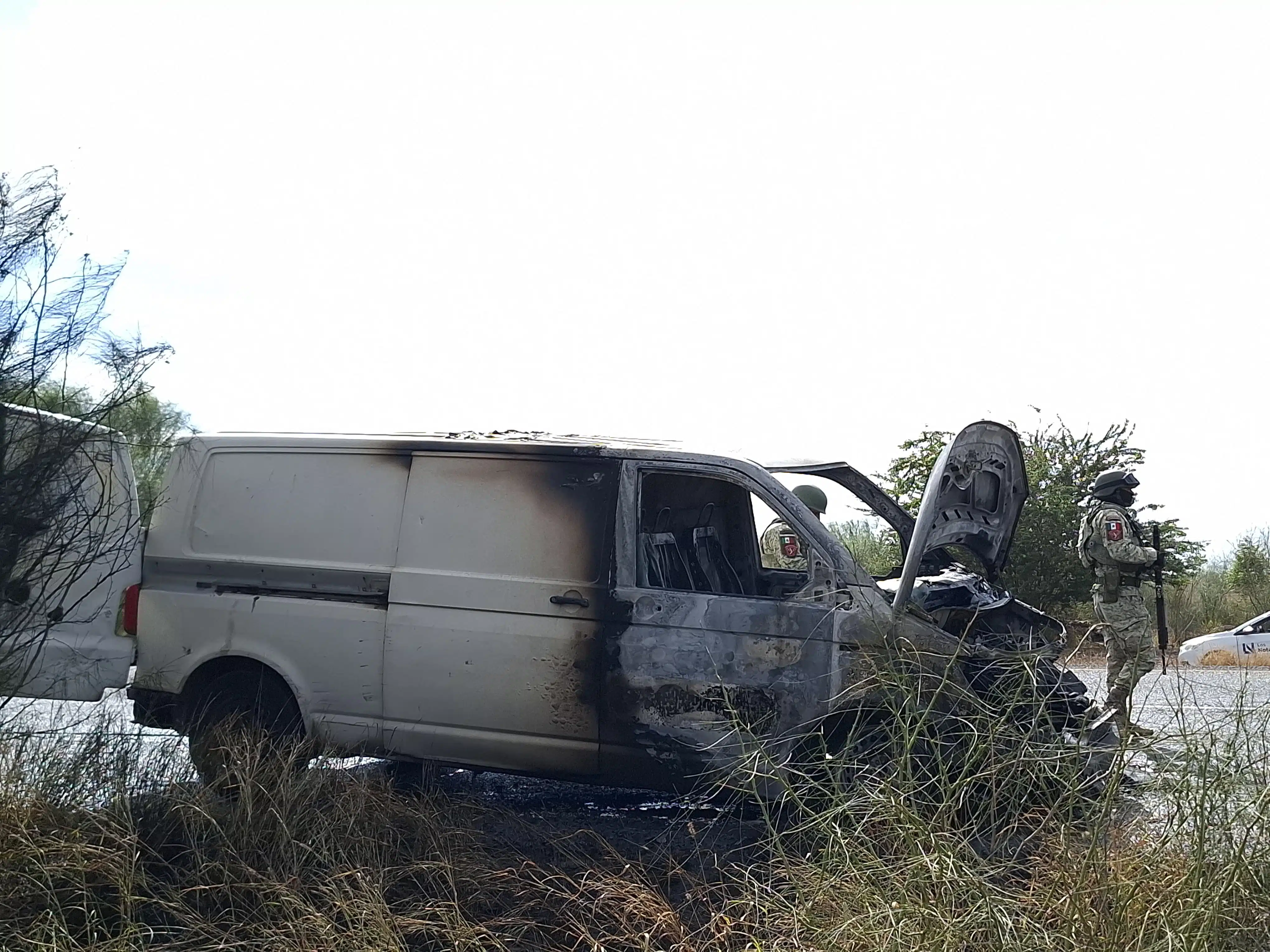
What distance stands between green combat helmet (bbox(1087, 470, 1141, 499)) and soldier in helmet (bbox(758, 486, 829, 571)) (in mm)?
3446

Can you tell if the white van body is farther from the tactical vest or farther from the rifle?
the rifle

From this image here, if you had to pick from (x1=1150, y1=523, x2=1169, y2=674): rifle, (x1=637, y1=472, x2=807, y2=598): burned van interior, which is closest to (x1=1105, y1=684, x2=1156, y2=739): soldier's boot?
(x1=637, y1=472, x2=807, y2=598): burned van interior

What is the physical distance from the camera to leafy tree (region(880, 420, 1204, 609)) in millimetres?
15070

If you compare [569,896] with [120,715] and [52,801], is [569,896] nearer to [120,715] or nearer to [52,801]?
[52,801]

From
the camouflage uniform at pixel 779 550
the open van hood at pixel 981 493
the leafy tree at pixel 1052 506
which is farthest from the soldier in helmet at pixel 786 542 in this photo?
the leafy tree at pixel 1052 506

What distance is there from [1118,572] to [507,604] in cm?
560

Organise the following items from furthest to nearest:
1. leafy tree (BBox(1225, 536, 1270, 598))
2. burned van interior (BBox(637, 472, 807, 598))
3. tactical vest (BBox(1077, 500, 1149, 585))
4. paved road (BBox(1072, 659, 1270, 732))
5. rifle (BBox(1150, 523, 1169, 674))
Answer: leafy tree (BBox(1225, 536, 1270, 598)), rifle (BBox(1150, 523, 1169, 674)), tactical vest (BBox(1077, 500, 1149, 585)), burned van interior (BBox(637, 472, 807, 598)), paved road (BBox(1072, 659, 1270, 732))

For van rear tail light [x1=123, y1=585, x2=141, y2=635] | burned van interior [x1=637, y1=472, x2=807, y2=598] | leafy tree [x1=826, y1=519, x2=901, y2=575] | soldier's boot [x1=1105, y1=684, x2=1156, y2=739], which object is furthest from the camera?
leafy tree [x1=826, y1=519, x2=901, y2=575]

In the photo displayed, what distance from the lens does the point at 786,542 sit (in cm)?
641

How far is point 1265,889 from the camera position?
3.28 metres

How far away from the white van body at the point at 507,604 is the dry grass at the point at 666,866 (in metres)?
0.69

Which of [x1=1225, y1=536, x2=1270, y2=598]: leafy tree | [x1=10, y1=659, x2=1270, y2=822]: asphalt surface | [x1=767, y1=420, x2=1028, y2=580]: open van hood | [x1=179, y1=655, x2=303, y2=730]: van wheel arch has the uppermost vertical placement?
[x1=767, y1=420, x2=1028, y2=580]: open van hood

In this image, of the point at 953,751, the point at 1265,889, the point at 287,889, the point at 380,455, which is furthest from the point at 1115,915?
the point at 380,455

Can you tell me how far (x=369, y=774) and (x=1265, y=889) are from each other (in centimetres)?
391
